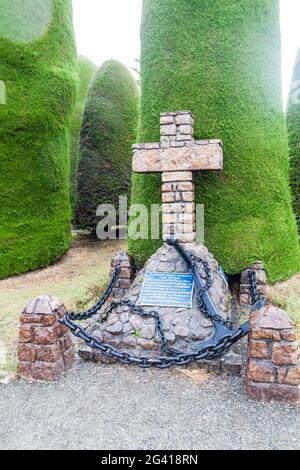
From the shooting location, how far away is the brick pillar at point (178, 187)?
4633 mm

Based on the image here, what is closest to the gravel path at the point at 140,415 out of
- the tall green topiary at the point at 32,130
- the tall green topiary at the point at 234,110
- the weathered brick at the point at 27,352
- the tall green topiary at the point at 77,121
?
the weathered brick at the point at 27,352

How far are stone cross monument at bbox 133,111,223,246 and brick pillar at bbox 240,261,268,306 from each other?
0.87 metres

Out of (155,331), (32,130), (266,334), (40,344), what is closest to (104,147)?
(32,130)

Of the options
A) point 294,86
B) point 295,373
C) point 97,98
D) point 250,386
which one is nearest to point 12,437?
point 250,386

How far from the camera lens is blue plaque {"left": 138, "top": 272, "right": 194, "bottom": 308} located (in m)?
3.86

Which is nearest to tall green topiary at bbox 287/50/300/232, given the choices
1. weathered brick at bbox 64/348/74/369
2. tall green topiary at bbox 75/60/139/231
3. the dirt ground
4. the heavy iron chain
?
tall green topiary at bbox 75/60/139/231

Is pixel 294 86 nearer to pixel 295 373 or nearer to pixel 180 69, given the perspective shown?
pixel 180 69

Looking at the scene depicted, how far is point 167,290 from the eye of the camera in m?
4.01

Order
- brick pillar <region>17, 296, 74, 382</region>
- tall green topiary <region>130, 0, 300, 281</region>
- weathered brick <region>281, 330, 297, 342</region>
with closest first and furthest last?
weathered brick <region>281, 330, 297, 342</region> < brick pillar <region>17, 296, 74, 382</region> < tall green topiary <region>130, 0, 300, 281</region>

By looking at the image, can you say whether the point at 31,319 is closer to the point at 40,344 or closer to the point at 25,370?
the point at 40,344

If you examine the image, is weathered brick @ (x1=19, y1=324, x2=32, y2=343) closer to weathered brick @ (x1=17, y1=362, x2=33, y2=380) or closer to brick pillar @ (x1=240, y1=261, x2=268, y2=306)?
weathered brick @ (x1=17, y1=362, x2=33, y2=380)

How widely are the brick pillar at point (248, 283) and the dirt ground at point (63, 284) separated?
6.88 ft

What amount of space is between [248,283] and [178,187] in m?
1.54

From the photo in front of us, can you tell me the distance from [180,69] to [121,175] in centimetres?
344
